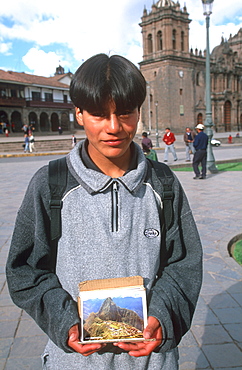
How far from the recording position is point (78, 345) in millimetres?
1202

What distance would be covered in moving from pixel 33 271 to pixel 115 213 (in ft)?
1.29

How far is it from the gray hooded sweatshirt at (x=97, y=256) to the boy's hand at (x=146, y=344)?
1.8 inches

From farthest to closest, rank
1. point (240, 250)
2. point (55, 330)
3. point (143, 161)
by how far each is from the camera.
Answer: point (240, 250)
point (143, 161)
point (55, 330)

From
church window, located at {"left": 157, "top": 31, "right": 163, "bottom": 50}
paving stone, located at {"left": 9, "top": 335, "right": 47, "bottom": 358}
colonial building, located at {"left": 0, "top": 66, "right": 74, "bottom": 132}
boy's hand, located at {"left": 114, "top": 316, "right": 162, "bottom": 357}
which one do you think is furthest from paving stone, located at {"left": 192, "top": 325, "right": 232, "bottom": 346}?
church window, located at {"left": 157, "top": 31, "right": 163, "bottom": 50}

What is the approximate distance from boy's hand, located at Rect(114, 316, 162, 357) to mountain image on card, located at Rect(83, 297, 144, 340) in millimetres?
29

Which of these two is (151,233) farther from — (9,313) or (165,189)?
(9,313)

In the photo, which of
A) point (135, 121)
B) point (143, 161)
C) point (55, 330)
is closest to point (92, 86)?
point (135, 121)

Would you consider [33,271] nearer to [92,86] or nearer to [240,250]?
[92,86]

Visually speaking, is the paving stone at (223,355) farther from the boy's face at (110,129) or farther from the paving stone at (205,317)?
the boy's face at (110,129)

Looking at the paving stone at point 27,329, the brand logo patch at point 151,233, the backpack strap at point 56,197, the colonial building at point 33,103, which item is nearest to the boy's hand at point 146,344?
the brand logo patch at point 151,233

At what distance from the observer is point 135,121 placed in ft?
4.71

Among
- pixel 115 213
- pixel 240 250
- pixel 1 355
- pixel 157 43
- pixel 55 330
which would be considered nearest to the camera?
pixel 55 330

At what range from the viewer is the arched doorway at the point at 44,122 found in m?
51.3

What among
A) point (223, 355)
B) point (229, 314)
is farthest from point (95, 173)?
point (229, 314)
